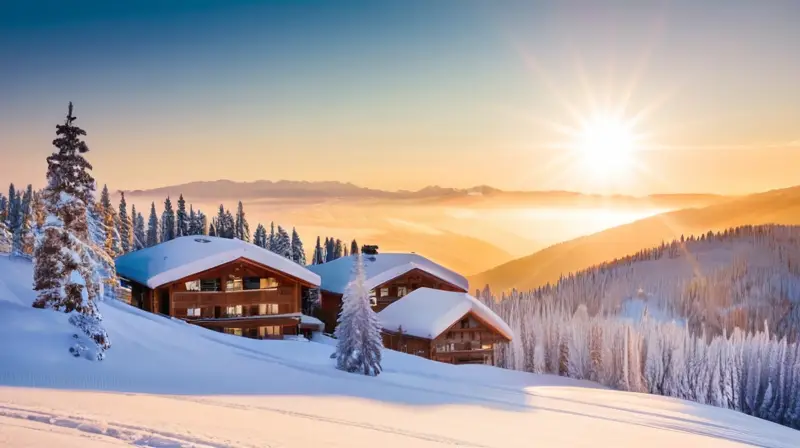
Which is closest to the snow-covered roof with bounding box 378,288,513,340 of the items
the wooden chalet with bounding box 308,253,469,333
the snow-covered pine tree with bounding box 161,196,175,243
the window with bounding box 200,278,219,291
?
the wooden chalet with bounding box 308,253,469,333

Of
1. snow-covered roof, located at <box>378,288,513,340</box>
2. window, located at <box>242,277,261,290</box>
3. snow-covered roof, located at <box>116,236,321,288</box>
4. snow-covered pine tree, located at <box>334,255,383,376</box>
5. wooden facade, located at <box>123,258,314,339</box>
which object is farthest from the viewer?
snow-covered roof, located at <box>378,288,513,340</box>

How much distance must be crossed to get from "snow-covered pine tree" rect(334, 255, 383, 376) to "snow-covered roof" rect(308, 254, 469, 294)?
2665 centimetres

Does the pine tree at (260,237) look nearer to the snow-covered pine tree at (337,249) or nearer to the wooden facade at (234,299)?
the snow-covered pine tree at (337,249)

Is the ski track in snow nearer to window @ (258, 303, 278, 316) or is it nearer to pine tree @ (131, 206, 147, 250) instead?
window @ (258, 303, 278, 316)

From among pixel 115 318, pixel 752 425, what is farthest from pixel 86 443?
pixel 752 425

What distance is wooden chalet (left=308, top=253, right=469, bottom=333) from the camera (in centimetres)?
6128

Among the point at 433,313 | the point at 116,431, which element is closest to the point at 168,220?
the point at 433,313

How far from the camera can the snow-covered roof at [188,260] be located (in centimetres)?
4481

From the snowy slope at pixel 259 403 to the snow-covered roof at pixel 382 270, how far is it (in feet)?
76.7

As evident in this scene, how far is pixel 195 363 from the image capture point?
27141 millimetres

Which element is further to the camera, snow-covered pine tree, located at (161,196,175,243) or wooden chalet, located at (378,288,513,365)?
snow-covered pine tree, located at (161,196,175,243)

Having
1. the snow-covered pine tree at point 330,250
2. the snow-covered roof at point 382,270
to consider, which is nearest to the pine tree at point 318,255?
the snow-covered pine tree at point 330,250

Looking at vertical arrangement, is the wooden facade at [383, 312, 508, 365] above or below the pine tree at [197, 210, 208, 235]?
below

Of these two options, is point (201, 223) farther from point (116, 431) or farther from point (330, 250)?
point (116, 431)
